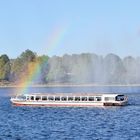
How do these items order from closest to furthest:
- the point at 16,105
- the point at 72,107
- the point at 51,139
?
the point at 51,139, the point at 72,107, the point at 16,105

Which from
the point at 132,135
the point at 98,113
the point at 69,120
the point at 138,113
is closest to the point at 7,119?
the point at 69,120

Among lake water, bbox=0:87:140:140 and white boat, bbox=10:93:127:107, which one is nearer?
lake water, bbox=0:87:140:140

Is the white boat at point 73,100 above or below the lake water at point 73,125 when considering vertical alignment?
above

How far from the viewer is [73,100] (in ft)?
578

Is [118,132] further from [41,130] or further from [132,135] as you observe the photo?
[41,130]

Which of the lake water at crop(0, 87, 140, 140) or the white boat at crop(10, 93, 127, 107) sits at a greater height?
the white boat at crop(10, 93, 127, 107)

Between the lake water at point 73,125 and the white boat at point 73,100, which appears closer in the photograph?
the lake water at point 73,125

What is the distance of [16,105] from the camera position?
602 ft

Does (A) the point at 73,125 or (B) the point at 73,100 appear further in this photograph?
(B) the point at 73,100

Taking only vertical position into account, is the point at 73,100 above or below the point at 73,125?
above

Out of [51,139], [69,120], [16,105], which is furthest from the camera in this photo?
[16,105]

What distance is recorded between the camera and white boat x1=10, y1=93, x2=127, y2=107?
171 meters

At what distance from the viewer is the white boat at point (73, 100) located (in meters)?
171

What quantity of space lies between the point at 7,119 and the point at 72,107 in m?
41.8
